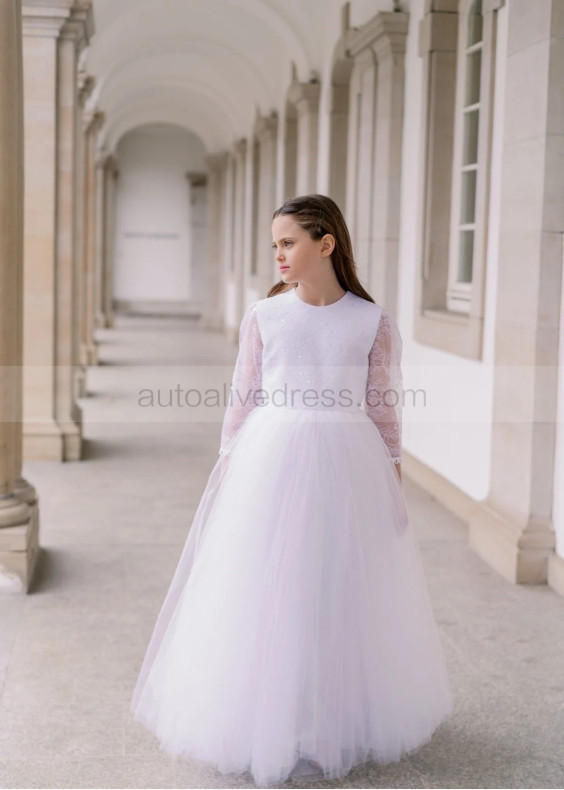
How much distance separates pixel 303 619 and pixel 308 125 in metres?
11.2

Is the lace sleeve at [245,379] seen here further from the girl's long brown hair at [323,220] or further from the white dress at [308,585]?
the girl's long brown hair at [323,220]

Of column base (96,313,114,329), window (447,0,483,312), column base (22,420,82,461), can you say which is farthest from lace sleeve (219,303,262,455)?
column base (96,313,114,329)

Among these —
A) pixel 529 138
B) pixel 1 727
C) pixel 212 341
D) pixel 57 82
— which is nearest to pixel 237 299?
pixel 212 341

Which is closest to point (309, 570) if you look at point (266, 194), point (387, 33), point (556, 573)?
point (556, 573)

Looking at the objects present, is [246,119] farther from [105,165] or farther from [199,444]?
[199,444]

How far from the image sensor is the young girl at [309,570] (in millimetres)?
3414

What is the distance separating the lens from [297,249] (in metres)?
3.50

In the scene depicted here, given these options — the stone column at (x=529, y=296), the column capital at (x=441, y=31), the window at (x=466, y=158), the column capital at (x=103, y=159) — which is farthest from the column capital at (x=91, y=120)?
the stone column at (x=529, y=296)

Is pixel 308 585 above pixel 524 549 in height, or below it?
above

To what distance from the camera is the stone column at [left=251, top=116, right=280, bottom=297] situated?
60.0ft

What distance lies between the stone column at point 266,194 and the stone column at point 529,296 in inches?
462

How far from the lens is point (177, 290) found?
3447 centimetres

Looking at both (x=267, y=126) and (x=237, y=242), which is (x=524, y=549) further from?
(x=237, y=242)

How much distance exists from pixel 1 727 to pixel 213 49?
653 inches
